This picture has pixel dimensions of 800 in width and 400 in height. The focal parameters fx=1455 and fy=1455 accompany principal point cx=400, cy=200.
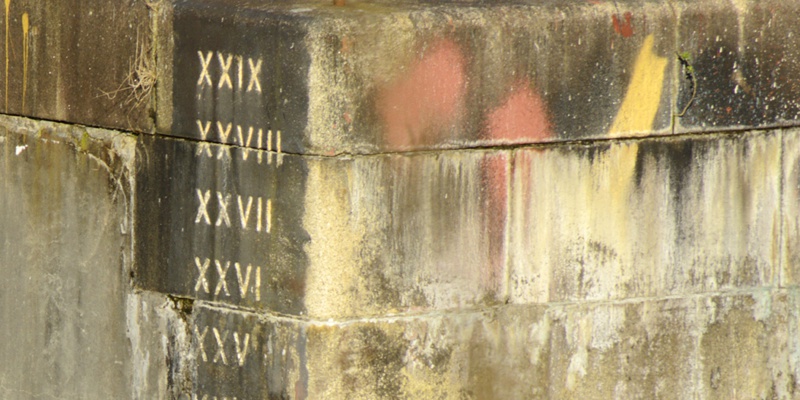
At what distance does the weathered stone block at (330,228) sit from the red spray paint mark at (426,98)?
8 cm

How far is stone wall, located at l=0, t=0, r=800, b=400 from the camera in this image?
4.36m

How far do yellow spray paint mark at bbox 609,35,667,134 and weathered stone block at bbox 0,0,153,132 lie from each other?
4.98ft

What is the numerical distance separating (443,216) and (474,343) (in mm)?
430

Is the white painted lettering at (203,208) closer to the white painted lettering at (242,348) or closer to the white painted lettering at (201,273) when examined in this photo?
the white painted lettering at (201,273)

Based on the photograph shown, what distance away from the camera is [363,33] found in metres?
4.26

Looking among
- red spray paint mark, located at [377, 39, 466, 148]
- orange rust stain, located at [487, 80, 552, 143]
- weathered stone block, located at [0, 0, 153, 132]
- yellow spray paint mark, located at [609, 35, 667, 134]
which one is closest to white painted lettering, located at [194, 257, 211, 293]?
weathered stone block, located at [0, 0, 153, 132]

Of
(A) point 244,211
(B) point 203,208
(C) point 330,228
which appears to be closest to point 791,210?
(C) point 330,228

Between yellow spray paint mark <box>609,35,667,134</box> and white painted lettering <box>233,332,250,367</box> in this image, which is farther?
yellow spray paint mark <box>609,35,667,134</box>

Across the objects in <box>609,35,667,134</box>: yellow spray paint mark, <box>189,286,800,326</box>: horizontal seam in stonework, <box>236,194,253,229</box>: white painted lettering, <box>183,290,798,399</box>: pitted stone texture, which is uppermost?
<box>609,35,667,134</box>: yellow spray paint mark

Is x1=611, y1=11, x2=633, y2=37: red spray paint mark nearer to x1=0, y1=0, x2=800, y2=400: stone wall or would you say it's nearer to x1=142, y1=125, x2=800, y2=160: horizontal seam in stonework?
x1=0, y1=0, x2=800, y2=400: stone wall

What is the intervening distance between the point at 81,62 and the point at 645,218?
76.7 inches

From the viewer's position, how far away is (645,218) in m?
4.81

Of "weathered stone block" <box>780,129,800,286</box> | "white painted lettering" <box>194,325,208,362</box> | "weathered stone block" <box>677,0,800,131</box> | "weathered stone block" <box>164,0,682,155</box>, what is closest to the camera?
"weathered stone block" <box>164,0,682,155</box>

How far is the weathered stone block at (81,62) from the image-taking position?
468 centimetres
